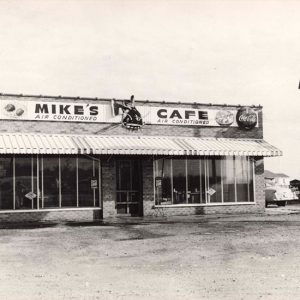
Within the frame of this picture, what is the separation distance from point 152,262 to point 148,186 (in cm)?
1124

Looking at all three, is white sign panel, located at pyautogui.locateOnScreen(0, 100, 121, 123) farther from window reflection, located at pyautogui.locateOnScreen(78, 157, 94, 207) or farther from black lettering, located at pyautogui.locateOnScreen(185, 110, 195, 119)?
black lettering, located at pyautogui.locateOnScreen(185, 110, 195, 119)

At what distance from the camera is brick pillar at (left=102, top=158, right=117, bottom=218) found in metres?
20.1

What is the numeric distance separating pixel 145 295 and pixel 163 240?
6.04m

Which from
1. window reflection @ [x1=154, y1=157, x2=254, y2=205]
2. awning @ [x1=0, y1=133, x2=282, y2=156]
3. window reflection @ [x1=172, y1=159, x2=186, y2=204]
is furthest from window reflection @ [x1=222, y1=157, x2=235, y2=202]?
window reflection @ [x1=172, y1=159, x2=186, y2=204]

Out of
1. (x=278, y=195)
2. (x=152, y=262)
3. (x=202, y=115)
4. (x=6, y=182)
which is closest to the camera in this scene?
(x=152, y=262)

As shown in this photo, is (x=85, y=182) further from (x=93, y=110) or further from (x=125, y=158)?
(x=93, y=110)

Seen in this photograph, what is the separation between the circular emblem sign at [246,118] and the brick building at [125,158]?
0.15 feet

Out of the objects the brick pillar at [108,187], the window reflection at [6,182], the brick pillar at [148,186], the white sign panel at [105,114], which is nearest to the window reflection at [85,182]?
the brick pillar at [108,187]

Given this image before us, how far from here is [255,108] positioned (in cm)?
2314

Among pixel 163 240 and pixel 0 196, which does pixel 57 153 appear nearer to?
pixel 0 196

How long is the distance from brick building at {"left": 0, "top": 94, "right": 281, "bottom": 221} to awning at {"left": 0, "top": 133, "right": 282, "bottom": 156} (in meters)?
0.04

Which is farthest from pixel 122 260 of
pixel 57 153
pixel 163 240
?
pixel 57 153

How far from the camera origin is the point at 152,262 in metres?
9.69

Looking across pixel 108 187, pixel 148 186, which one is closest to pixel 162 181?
pixel 148 186
